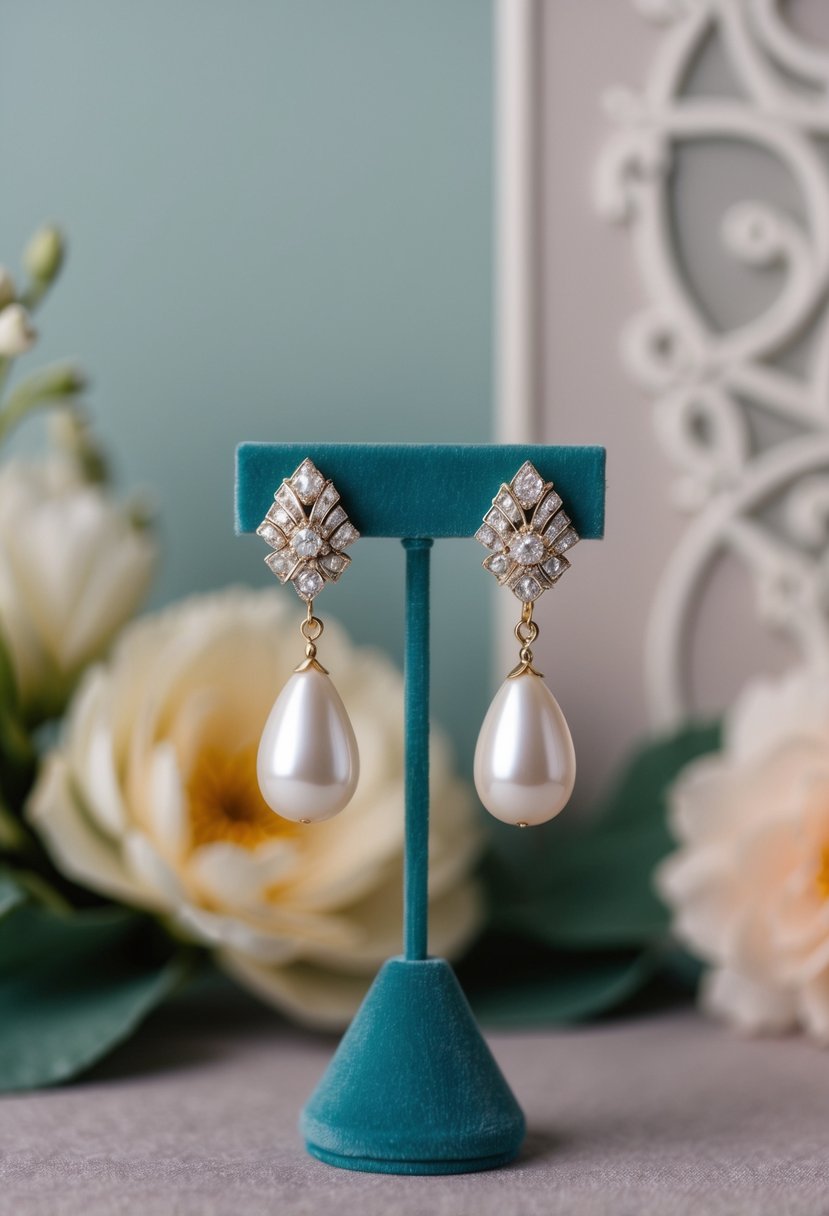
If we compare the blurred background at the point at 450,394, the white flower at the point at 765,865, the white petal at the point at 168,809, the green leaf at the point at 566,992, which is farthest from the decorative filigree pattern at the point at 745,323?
the white petal at the point at 168,809

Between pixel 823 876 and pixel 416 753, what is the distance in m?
0.24

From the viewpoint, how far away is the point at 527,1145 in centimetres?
48

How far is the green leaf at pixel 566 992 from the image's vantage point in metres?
0.64

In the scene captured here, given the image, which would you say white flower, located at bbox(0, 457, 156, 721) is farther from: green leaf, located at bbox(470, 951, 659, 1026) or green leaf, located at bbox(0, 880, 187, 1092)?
green leaf, located at bbox(470, 951, 659, 1026)

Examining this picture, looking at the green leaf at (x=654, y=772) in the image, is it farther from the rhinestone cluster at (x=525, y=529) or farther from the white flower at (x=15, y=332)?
the white flower at (x=15, y=332)

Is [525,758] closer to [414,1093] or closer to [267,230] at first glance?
[414,1093]

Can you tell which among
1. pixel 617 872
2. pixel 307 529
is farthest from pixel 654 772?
pixel 307 529

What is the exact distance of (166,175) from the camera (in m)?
0.76

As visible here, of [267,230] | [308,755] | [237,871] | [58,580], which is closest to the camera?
[308,755]

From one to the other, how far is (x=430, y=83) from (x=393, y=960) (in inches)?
19.8

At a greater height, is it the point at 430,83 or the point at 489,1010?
the point at 430,83

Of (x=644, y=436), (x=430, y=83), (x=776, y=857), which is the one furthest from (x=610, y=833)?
(x=430, y=83)

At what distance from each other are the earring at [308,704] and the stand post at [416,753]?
0.10 feet

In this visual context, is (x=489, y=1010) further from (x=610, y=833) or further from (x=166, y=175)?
(x=166, y=175)
